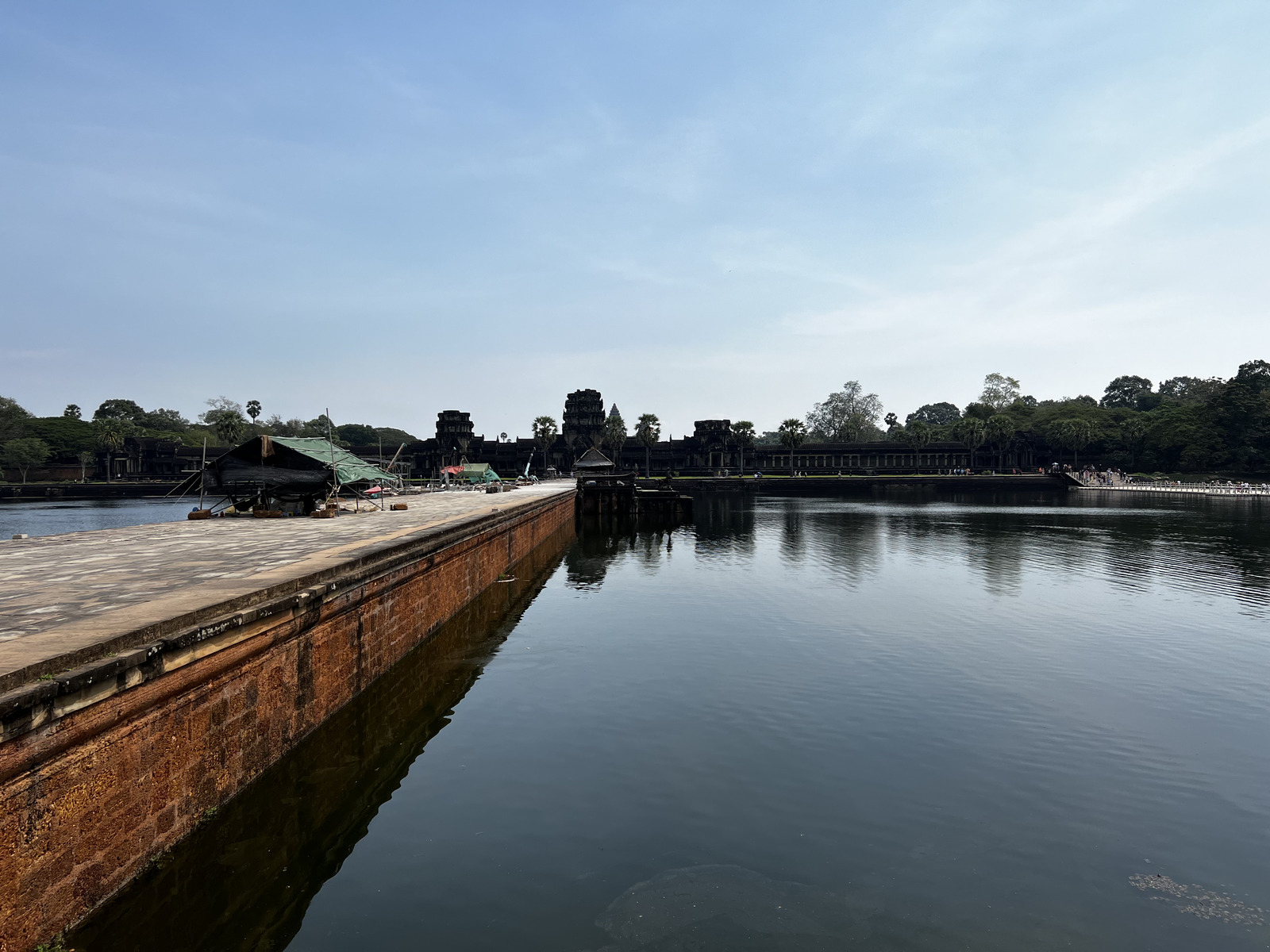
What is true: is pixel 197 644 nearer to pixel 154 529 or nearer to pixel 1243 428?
pixel 154 529

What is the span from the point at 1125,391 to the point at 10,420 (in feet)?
735

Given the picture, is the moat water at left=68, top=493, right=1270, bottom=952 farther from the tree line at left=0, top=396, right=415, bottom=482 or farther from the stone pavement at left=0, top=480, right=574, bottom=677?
the tree line at left=0, top=396, right=415, bottom=482

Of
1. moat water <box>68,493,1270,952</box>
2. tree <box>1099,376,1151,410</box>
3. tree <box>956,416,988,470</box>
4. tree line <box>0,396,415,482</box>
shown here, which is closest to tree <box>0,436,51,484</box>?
tree line <box>0,396,415,482</box>

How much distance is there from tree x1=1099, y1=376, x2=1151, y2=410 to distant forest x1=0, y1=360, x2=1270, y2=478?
9.31 metres

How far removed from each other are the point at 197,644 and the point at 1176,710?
14.9m

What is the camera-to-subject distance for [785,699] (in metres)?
12.3

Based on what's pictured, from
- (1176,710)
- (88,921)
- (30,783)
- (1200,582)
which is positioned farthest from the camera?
(1200,582)

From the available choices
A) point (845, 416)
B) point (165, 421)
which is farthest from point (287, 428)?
point (845, 416)

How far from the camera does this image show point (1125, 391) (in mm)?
163125

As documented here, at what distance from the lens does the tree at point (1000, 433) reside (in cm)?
10806

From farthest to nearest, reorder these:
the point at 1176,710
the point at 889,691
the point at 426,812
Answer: the point at 889,691, the point at 1176,710, the point at 426,812

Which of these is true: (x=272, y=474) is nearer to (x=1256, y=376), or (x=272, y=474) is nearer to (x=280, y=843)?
(x=280, y=843)

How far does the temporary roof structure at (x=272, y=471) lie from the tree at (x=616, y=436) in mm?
91303

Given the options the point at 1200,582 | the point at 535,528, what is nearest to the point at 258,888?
the point at 535,528
